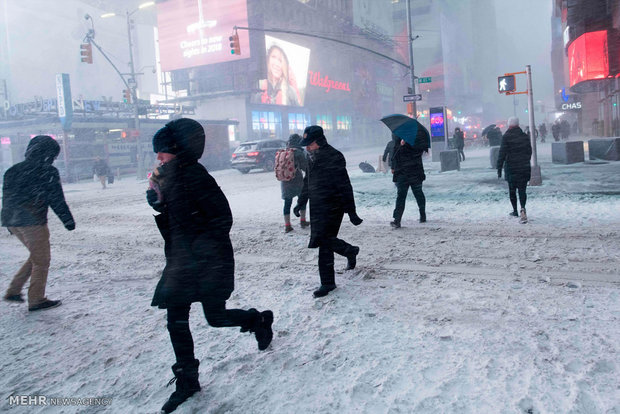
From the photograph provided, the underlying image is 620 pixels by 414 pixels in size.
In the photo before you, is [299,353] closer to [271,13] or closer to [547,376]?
[547,376]

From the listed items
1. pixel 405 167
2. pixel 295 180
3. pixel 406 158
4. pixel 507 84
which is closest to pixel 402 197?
pixel 405 167

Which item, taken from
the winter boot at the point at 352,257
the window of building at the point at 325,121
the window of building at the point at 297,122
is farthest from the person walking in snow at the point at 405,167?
the window of building at the point at 325,121

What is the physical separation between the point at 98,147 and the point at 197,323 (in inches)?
1308

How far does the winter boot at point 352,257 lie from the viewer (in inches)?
231

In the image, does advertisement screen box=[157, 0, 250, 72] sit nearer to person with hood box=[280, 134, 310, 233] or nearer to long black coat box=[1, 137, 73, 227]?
person with hood box=[280, 134, 310, 233]

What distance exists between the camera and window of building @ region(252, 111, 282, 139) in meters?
52.0

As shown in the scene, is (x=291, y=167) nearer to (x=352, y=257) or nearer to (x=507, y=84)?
(x=352, y=257)

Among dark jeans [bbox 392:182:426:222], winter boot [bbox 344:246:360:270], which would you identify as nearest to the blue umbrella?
dark jeans [bbox 392:182:426:222]

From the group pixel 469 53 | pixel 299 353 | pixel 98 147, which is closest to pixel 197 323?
pixel 299 353

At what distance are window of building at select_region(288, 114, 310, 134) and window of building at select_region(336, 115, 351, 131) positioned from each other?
31.3ft

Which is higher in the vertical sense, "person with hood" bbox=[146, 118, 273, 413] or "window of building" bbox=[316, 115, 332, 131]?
"window of building" bbox=[316, 115, 332, 131]

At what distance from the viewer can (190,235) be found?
3.19 meters

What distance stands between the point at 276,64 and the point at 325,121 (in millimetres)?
14399

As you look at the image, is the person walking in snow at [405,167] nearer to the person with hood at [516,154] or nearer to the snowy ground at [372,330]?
the snowy ground at [372,330]
